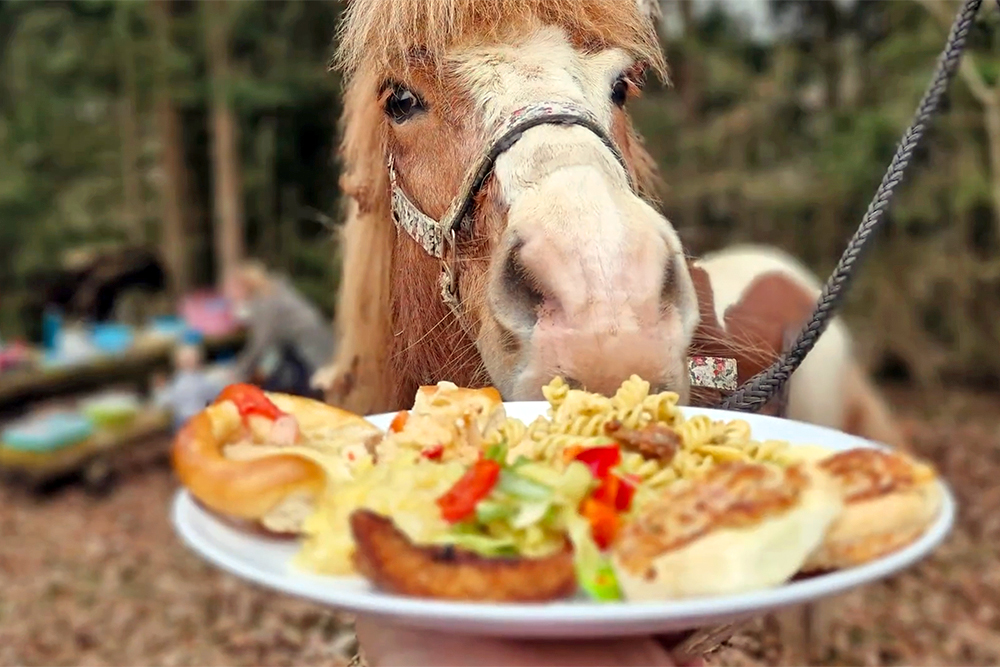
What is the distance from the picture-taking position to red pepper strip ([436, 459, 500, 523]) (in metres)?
0.85

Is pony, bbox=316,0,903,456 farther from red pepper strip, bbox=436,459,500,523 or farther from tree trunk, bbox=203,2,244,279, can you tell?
tree trunk, bbox=203,2,244,279

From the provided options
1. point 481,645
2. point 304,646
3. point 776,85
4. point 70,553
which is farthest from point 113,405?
point 481,645

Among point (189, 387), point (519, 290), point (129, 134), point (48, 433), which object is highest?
point (519, 290)

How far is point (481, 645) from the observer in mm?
905

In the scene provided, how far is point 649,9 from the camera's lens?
1.41m

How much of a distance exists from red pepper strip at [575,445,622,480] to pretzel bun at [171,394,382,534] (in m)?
0.28

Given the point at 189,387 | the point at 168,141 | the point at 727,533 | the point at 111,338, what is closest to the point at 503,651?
the point at 727,533

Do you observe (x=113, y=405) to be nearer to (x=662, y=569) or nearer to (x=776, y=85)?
(x=776, y=85)

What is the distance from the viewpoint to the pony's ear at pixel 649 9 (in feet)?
4.45

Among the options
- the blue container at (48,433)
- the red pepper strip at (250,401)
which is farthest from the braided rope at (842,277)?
the blue container at (48,433)

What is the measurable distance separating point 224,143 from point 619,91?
366cm

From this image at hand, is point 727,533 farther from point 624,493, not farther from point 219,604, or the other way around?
point 219,604

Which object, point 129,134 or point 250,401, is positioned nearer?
point 250,401

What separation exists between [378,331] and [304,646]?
214 centimetres
